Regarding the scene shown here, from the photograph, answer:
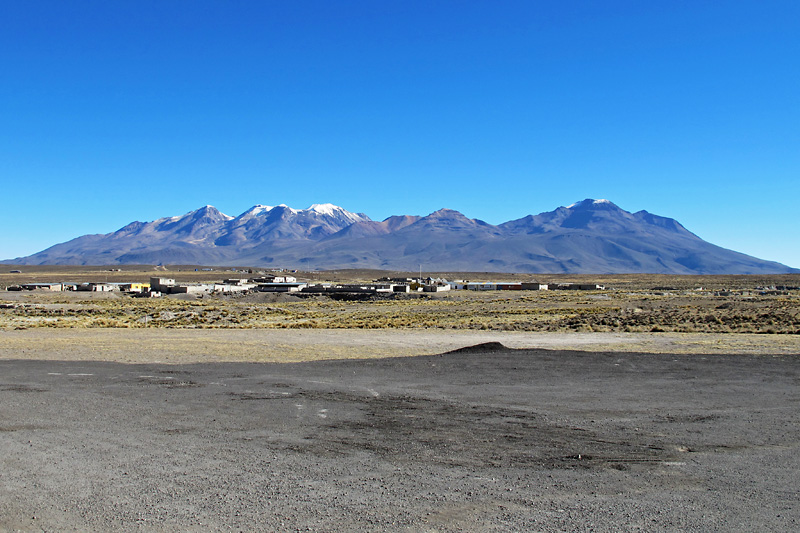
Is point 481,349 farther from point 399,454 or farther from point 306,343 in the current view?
point 399,454

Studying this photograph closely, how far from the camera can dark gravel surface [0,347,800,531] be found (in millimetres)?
Result: 6918

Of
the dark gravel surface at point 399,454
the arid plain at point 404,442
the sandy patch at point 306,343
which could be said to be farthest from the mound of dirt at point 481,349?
the dark gravel surface at point 399,454

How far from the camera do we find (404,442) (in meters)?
9.86

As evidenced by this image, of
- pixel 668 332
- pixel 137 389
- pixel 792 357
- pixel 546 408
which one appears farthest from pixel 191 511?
pixel 668 332

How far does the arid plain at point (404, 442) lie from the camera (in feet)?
23.0

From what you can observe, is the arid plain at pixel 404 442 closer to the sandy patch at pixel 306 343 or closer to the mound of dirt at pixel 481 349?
the mound of dirt at pixel 481 349

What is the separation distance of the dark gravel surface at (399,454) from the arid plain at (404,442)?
0.04 meters

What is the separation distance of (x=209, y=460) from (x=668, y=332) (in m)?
30.3

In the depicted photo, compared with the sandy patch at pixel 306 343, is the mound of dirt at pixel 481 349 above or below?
above

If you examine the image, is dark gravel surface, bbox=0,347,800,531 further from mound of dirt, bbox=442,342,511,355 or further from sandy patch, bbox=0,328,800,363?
sandy patch, bbox=0,328,800,363

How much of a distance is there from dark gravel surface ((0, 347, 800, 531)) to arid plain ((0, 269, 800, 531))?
0.04 m

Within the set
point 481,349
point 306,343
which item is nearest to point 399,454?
point 481,349

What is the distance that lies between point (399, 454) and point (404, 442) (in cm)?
68

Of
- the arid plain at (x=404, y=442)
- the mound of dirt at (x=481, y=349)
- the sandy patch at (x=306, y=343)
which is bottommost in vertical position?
the sandy patch at (x=306, y=343)
